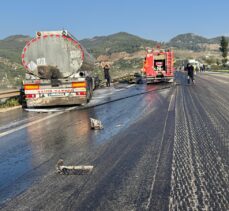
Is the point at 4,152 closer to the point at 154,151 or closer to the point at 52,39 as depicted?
the point at 154,151

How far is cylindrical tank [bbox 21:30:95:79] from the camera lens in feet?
49.4

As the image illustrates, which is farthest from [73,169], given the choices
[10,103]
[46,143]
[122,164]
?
[10,103]

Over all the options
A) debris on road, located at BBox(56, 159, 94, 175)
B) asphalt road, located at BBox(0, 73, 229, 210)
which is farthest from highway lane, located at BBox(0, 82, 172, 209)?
debris on road, located at BBox(56, 159, 94, 175)

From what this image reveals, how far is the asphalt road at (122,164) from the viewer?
4.23m

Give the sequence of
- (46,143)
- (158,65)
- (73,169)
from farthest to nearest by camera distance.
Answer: (158,65) < (46,143) < (73,169)

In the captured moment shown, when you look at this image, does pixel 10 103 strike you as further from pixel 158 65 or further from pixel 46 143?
pixel 158 65

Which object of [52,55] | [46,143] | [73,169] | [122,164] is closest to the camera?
[73,169]

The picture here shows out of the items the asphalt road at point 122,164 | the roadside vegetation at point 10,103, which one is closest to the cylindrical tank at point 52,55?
the roadside vegetation at point 10,103

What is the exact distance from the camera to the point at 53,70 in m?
15.2

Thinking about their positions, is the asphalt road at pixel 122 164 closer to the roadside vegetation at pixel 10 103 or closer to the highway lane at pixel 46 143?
the highway lane at pixel 46 143

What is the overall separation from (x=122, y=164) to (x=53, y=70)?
10.1 metres

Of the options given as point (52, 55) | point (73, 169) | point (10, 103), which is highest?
point (52, 55)

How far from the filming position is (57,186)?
15.7 feet

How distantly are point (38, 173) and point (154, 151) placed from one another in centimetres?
212
